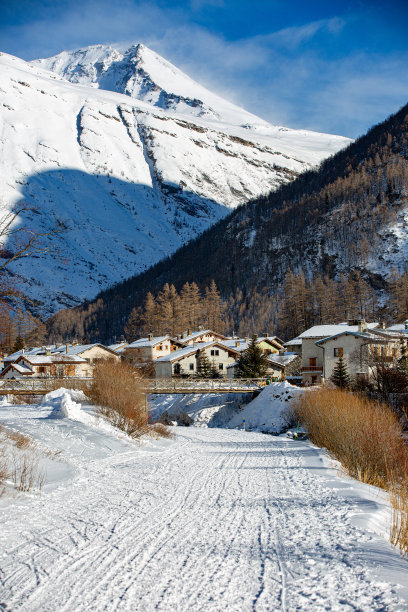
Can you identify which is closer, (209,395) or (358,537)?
(358,537)

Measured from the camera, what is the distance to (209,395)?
52844 millimetres

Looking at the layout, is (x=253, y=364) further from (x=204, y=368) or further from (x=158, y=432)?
(x=158, y=432)

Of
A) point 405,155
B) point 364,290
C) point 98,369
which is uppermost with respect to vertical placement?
point 405,155

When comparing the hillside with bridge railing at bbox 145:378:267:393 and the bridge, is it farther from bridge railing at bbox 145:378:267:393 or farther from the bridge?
the bridge

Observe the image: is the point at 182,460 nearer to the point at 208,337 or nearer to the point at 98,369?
the point at 98,369

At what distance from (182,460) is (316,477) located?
5.20 metres

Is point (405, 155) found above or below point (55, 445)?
above

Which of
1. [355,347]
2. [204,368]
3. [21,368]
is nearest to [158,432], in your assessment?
[355,347]

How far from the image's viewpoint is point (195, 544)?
707 centimetres

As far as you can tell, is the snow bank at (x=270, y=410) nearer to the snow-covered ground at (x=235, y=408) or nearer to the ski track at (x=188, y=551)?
the snow-covered ground at (x=235, y=408)

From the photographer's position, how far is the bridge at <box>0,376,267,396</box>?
41.8 m

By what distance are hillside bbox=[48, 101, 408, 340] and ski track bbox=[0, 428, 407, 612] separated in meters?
119

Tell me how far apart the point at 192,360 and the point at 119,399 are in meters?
47.6

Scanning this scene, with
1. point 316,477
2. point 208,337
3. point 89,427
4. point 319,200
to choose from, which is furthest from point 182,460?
point 319,200
